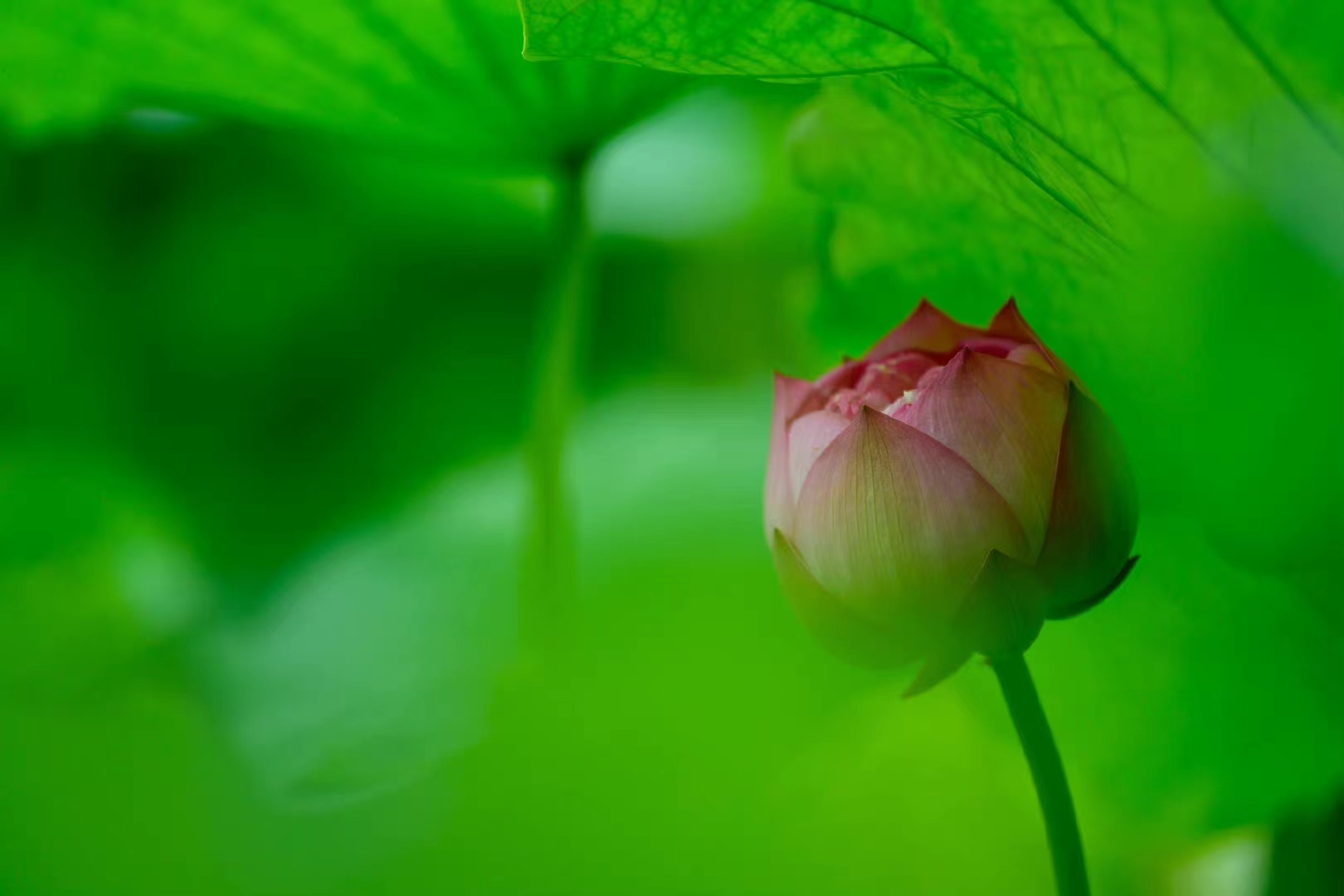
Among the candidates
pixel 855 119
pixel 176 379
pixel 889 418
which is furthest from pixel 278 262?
pixel 889 418

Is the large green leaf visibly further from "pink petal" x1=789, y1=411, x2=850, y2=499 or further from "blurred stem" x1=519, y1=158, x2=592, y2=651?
"pink petal" x1=789, y1=411, x2=850, y2=499

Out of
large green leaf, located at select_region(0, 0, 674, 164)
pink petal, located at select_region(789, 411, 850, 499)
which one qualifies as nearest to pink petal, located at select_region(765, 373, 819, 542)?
pink petal, located at select_region(789, 411, 850, 499)

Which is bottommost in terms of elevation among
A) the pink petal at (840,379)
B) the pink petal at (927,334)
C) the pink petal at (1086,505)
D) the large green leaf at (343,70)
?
the pink petal at (1086,505)

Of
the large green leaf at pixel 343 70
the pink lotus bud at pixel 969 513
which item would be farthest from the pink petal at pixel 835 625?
the large green leaf at pixel 343 70

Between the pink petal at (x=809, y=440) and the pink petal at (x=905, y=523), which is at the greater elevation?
the pink petal at (x=809, y=440)

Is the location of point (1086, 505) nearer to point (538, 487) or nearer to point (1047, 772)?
point (1047, 772)

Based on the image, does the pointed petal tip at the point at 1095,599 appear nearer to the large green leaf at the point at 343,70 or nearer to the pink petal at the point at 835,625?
the pink petal at the point at 835,625

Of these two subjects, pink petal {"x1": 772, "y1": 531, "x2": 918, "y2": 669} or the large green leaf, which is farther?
A: the large green leaf

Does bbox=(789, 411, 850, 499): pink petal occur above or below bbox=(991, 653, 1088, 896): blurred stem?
above
